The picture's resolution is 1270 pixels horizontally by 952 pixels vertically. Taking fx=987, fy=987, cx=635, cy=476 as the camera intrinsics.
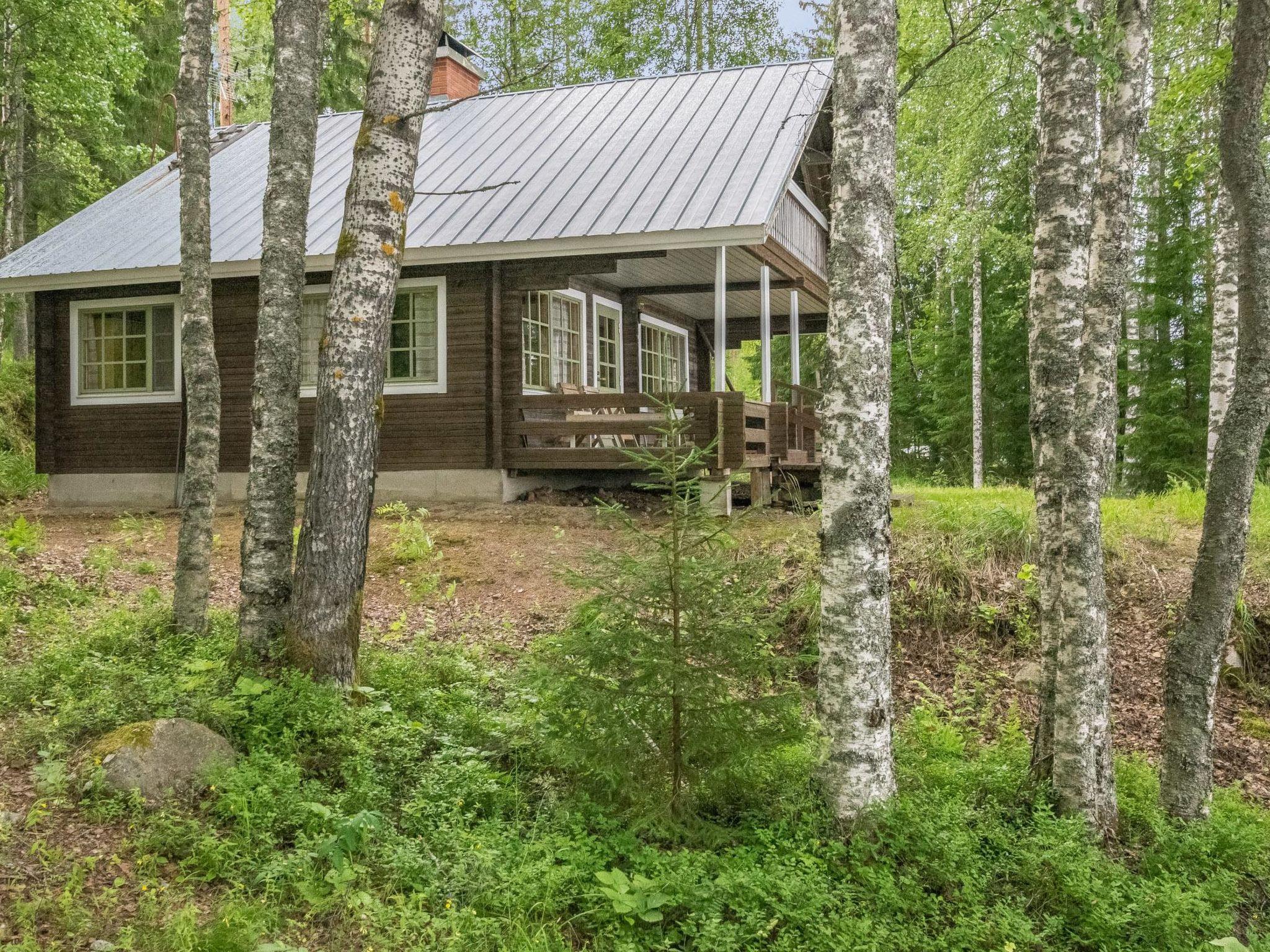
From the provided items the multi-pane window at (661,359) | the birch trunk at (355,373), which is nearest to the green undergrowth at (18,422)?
the multi-pane window at (661,359)

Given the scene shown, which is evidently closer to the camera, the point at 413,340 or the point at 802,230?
the point at 413,340

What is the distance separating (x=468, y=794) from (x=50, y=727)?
78.6 inches

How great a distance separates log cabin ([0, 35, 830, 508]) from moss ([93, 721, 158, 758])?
6283mm

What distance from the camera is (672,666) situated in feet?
12.9

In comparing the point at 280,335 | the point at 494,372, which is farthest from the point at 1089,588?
the point at 494,372

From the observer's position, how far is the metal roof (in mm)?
10898

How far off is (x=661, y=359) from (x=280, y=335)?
1079cm

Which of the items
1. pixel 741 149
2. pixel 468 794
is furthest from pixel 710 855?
pixel 741 149

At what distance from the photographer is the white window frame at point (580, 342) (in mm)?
11820

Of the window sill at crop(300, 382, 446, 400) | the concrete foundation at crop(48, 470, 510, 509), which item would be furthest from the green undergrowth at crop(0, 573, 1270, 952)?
the window sill at crop(300, 382, 446, 400)

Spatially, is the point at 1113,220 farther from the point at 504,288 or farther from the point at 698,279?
the point at 698,279

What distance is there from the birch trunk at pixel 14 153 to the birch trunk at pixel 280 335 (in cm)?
1384

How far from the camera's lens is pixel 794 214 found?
13344mm

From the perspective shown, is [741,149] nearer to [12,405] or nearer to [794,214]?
[794,214]
